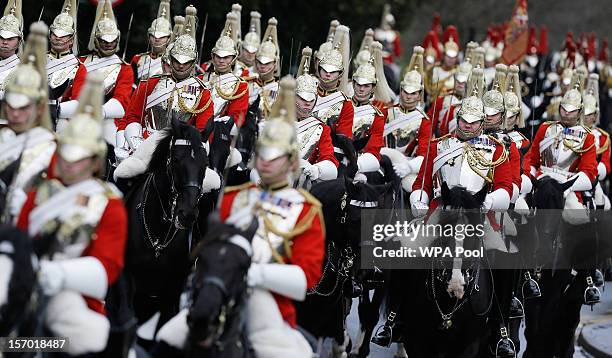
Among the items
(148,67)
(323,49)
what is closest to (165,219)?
(148,67)

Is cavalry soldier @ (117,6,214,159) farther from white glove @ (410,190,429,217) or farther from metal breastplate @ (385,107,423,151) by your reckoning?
metal breastplate @ (385,107,423,151)

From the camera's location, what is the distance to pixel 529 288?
510 inches

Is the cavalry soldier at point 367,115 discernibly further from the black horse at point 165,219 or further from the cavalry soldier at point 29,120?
the cavalry soldier at point 29,120

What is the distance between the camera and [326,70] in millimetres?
13742

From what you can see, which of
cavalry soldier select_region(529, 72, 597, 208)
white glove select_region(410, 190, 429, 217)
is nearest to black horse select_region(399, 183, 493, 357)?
white glove select_region(410, 190, 429, 217)

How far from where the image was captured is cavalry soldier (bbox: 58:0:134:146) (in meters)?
12.9

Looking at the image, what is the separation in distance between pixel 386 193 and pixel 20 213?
4517 mm

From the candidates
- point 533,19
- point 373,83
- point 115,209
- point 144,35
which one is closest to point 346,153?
point 373,83

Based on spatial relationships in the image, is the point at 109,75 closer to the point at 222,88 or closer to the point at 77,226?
the point at 222,88

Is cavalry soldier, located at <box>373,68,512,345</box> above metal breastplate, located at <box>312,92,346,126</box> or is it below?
below

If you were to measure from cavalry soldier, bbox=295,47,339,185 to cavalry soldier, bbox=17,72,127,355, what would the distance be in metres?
4.38

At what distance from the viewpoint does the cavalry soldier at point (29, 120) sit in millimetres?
7719

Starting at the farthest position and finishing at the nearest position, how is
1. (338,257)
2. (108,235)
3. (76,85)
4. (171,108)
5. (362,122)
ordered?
(362,122)
(76,85)
(171,108)
(338,257)
(108,235)

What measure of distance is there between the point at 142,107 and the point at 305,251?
16.4ft
